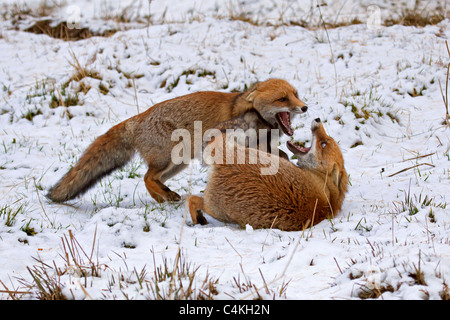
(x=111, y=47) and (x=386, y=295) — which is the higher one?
(x=111, y=47)

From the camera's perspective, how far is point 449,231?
160 inches

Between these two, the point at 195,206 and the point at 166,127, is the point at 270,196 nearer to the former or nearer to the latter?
the point at 195,206

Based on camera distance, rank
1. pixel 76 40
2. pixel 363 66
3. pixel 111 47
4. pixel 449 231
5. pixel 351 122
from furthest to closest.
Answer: pixel 76 40 → pixel 111 47 → pixel 363 66 → pixel 351 122 → pixel 449 231

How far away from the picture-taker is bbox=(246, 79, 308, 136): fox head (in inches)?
263

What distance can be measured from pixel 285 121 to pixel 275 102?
0.40m

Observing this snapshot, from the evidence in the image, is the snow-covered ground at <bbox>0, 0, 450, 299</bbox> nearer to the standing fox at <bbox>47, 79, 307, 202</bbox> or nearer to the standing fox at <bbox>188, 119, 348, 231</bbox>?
the standing fox at <bbox>188, 119, 348, 231</bbox>

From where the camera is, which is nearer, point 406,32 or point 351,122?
point 351,122

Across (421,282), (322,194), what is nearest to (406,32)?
(322,194)

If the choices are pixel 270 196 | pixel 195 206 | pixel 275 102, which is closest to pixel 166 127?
pixel 275 102

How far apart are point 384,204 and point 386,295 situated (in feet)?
8.97

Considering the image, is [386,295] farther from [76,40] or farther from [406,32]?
[76,40]

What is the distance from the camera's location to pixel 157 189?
251 inches

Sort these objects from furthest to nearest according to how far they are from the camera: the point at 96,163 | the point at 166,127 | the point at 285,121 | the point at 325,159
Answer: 1. the point at 285,121
2. the point at 166,127
3. the point at 96,163
4. the point at 325,159

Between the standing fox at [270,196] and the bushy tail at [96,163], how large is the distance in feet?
5.63
